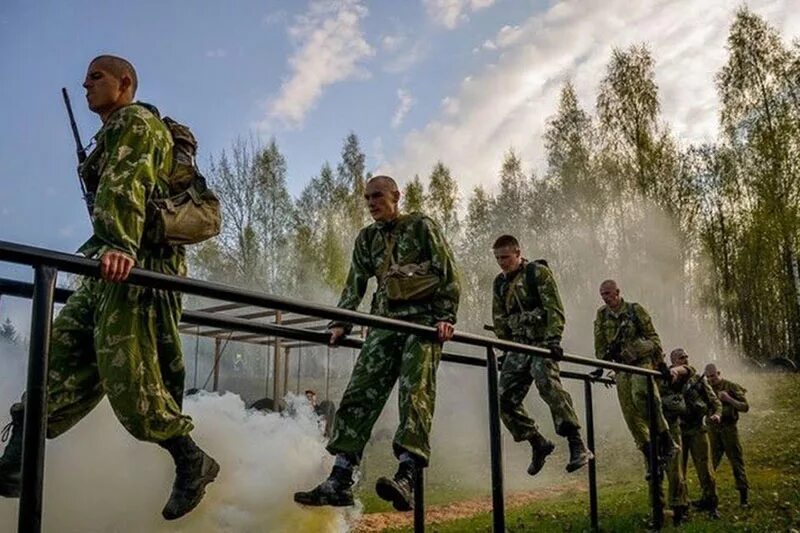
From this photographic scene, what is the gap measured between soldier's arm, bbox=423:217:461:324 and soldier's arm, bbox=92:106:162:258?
5.16ft

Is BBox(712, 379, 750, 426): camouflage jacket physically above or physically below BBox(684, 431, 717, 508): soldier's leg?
above

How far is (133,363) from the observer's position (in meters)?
2.47

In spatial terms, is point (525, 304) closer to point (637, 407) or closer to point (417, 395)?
point (417, 395)

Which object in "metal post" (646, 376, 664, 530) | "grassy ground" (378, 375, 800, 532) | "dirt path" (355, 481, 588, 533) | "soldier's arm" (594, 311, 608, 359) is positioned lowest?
"dirt path" (355, 481, 588, 533)

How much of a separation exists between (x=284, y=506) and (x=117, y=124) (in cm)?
848

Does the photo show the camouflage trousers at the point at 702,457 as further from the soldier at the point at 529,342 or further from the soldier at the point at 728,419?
the soldier at the point at 529,342

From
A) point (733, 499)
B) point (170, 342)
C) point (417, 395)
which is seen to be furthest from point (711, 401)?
point (170, 342)

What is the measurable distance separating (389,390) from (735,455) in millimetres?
9286

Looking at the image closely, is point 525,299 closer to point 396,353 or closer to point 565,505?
point 396,353

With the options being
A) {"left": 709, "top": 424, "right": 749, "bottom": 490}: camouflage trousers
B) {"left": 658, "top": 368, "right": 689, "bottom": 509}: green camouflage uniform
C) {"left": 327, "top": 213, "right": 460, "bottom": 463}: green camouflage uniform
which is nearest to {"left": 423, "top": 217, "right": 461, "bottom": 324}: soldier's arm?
{"left": 327, "top": 213, "right": 460, "bottom": 463}: green camouflage uniform

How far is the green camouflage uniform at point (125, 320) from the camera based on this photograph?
2445mm

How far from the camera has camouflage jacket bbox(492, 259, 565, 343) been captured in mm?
5679

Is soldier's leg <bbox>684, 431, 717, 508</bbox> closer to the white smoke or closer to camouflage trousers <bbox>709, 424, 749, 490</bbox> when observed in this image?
camouflage trousers <bbox>709, 424, 749, 490</bbox>

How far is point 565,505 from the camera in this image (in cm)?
1266
